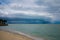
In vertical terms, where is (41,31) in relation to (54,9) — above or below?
below

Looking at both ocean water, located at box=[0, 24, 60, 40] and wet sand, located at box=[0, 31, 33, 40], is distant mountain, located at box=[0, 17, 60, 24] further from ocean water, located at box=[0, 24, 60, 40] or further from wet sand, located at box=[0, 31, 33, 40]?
wet sand, located at box=[0, 31, 33, 40]

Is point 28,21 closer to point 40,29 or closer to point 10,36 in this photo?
point 40,29

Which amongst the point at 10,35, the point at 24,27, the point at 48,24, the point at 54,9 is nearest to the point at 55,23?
the point at 48,24

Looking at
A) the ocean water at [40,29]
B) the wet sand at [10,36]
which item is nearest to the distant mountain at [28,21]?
the ocean water at [40,29]

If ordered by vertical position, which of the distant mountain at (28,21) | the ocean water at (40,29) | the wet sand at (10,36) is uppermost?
the distant mountain at (28,21)

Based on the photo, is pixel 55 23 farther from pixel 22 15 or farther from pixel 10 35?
pixel 10 35

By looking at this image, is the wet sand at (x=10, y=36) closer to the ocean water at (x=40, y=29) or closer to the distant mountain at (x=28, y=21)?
the ocean water at (x=40, y=29)

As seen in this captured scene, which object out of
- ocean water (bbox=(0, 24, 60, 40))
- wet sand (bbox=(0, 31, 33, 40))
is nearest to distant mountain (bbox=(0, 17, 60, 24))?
ocean water (bbox=(0, 24, 60, 40))

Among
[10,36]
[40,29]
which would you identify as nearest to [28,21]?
[40,29]
